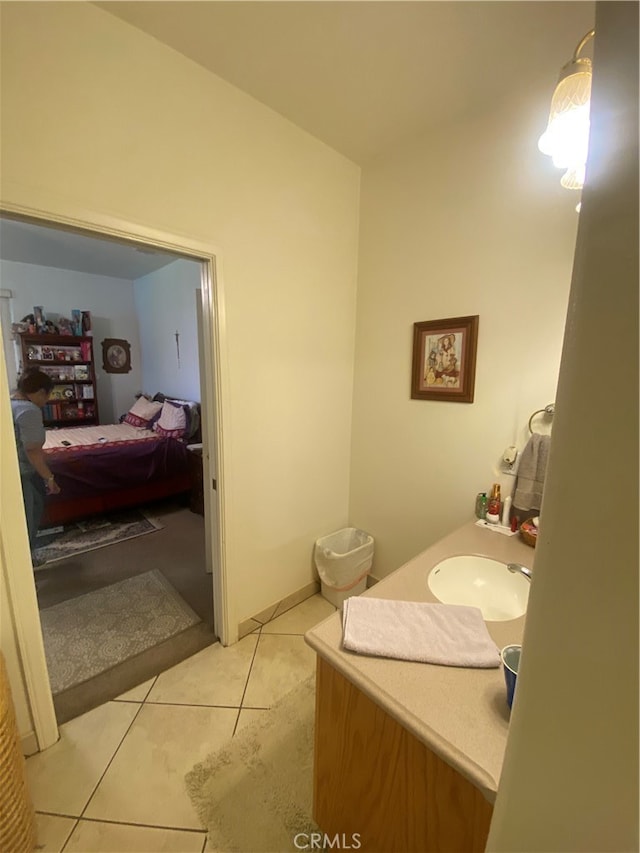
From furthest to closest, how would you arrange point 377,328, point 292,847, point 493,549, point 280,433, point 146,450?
1. point 146,450
2. point 377,328
3. point 280,433
4. point 493,549
5. point 292,847

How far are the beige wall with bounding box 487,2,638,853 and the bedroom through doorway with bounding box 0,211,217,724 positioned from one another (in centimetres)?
159

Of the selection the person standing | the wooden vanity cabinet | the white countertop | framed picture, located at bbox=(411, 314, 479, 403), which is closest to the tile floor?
the wooden vanity cabinet

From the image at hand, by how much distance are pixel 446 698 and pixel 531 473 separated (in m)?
1.16

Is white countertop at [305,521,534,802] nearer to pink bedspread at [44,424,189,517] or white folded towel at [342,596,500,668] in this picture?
white folded towel at [342,596,500,668]

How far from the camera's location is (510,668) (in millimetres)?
715

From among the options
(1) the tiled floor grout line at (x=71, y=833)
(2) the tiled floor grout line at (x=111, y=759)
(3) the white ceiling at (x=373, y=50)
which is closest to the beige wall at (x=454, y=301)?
(3) the white ceiling at (x=373, y=50)

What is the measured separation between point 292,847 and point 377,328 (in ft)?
7.60

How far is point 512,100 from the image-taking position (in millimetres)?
1568

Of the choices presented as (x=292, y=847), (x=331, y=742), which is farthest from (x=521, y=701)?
(x=292, y=847)

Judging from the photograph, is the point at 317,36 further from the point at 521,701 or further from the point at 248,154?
the point at 521,701

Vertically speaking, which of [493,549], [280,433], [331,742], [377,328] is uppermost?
[377,328]

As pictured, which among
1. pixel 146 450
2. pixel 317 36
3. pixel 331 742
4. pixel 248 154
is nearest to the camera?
pixel 331 742

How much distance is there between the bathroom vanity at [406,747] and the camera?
685 millimetres

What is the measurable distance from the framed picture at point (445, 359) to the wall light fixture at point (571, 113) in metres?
0.85
